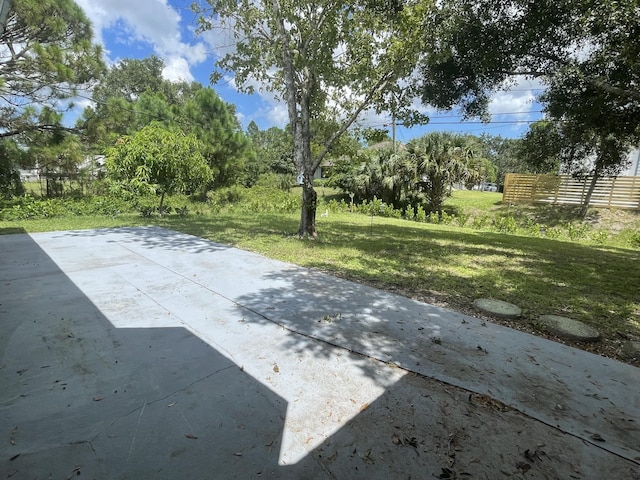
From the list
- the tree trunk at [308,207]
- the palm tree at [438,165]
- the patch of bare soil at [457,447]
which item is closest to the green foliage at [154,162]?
the tree trunk at [308,207]

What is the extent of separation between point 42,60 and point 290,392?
1072cm

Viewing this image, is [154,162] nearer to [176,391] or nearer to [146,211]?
[146,211]

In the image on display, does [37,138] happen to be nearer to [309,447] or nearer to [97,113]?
[97,113]

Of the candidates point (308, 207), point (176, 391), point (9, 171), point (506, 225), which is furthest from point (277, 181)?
point (176, 391)

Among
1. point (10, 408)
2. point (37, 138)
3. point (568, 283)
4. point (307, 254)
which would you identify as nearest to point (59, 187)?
point (37, 138)


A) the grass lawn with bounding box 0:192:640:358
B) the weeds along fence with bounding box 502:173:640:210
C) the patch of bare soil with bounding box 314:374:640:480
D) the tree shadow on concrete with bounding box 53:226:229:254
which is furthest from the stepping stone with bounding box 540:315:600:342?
the weeds along fence with bounding box 502:173:640:210

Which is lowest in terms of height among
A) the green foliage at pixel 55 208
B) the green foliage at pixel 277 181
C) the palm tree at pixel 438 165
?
the green foliage at pixel 55 208

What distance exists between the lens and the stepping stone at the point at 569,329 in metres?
2.96

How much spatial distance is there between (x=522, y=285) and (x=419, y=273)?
1390 millimetres

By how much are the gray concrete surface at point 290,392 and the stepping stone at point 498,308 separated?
1.34ft

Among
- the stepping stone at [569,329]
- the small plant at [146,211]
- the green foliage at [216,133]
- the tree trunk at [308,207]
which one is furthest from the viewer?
the green foliage at [216,133]

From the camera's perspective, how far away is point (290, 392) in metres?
2.06

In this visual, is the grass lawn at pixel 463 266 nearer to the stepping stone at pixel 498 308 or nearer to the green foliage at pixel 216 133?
the stepping stone at pixel 498 308

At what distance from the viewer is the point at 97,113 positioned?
10.5 meters
